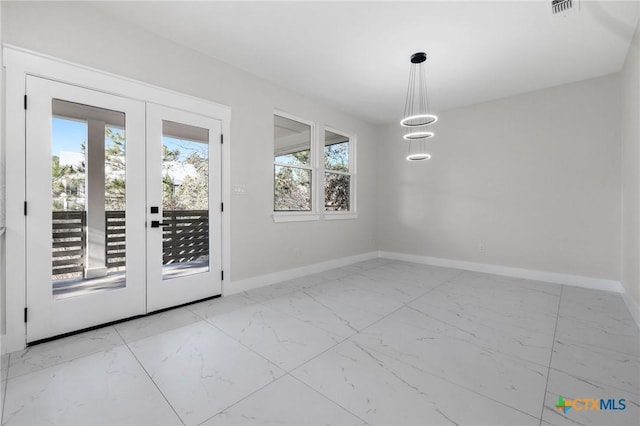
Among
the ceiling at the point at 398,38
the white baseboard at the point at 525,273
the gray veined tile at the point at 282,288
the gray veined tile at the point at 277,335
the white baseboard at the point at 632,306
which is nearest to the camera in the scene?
the gray veined tile at the point at 277,335

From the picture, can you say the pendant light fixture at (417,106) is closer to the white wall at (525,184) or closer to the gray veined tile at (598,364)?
the white wall at (525,184)

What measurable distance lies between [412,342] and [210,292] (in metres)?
2.31

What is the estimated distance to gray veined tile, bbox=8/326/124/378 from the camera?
192 cm

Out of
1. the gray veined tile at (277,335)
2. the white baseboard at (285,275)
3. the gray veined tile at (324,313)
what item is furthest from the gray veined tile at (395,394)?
the white baseboard at (285,275)

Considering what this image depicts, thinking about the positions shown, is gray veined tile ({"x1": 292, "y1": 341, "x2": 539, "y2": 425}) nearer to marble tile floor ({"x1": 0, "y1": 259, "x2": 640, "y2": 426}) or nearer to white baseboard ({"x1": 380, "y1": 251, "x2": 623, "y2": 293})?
marble tile floor ({"x1": 0, "y1": 259, "x2": 640, "y2": 426})

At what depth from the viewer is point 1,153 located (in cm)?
208

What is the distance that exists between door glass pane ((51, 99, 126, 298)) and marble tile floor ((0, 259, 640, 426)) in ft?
1.73

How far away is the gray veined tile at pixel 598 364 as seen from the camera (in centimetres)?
174

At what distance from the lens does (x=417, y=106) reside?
4777 mm

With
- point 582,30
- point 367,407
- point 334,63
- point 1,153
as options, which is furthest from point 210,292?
point 582,30

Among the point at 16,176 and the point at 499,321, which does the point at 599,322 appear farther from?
the point at 16,176

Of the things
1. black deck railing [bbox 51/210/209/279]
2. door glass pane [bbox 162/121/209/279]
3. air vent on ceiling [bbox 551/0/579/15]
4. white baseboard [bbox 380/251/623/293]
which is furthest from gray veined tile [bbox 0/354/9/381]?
white baseboard [bbox 380/251/623/293]

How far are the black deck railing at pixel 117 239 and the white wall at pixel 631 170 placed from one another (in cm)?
454

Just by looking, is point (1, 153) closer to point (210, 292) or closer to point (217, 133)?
point (217, 133)
